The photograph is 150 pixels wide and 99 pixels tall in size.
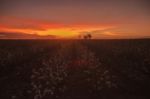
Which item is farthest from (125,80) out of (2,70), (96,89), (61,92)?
(2,70)

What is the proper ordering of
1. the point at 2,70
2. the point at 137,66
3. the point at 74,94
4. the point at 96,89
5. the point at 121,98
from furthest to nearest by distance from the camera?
1. the point at 137,66
2. the point at 2,70
3. the point at 96,89
4. the point at 74,94
5. the point at 121,98

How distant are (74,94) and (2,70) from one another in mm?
5843

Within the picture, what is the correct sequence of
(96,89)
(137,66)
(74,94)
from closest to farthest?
(74,94) < (96,89) < (137,66)

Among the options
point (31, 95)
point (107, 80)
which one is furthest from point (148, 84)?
point (31, 95)

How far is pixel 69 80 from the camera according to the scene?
8.91 m

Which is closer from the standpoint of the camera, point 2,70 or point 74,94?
point 74,94

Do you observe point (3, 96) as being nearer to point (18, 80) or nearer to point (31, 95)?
point (31, 95)

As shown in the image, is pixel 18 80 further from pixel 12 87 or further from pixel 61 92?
pixel 61 92

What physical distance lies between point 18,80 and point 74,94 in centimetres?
330

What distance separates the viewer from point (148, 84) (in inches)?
324

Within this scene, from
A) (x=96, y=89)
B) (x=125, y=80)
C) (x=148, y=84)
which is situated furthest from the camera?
(x=125, y=80)

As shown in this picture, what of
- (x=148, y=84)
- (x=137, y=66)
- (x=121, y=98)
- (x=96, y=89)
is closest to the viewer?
(x=121, y=98)

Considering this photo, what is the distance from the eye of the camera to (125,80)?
880cm

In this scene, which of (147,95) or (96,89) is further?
(96,89)
